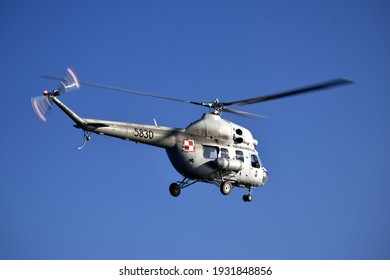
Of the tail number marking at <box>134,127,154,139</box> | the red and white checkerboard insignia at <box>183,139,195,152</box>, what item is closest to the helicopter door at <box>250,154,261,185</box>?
the red and white checkerboard insignia at <box>183,139,195,152</box>

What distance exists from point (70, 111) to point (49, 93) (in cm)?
153

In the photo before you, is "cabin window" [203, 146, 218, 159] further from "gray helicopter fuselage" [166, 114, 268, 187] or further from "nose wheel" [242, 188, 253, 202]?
"nose wheel" [242, 188, 253, 202]

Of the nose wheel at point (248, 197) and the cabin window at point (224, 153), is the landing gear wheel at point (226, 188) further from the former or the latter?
the nose wheel at point (248, 197)

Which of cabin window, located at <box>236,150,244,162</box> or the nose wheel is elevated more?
cabin window, located at <box>236,150,244,162</box>

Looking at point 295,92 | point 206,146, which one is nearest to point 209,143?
point 206,146

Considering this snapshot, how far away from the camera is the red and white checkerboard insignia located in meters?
38.3

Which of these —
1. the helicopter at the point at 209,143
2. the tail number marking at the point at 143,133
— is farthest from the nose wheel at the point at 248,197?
the tail number marking at the point at 143,133

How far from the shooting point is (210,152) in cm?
3925

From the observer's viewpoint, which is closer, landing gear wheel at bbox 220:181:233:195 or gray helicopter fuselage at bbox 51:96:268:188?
gray helicopter fuselage at bbox 51:96:268:188

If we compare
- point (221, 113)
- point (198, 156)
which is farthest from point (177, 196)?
point (221, 113)

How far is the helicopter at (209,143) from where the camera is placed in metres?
35.5
